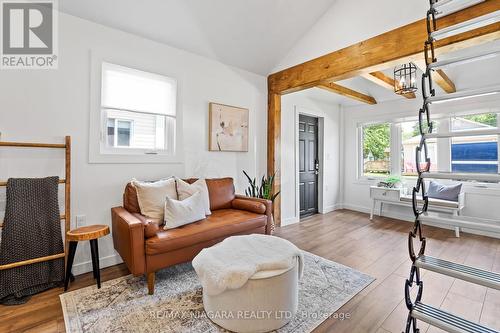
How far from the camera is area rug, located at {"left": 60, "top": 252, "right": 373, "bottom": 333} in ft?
5.41

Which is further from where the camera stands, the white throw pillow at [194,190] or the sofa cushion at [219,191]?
the sofa cushion at [219,191]

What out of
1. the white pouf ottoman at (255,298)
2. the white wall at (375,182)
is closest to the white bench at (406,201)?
the white wall at (375,182)

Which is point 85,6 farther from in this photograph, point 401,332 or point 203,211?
point 401,332

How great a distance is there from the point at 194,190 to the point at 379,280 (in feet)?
6.89

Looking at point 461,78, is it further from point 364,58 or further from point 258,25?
point 258,25

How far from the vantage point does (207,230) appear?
2312mm

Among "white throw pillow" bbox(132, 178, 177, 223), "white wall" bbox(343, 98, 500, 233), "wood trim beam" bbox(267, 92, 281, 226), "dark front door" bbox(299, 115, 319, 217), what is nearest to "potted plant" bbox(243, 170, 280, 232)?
"wood trim beam" bbox(267, 92, 281, 226)

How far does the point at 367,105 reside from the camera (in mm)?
5246

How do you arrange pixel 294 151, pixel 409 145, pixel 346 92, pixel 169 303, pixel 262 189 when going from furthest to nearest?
pixel 409 145 < pixel 294 151 < pixel 346 92 < pixel 262 189 < pixel 169 303

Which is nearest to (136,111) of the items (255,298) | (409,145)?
(255,298)

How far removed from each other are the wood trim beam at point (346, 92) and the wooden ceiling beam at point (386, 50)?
0.42 metres

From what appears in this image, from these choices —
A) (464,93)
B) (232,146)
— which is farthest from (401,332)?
(232,146)

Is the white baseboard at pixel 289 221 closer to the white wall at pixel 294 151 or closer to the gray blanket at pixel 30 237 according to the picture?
the white wall at pixel 294 151

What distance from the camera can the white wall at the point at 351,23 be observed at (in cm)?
249
